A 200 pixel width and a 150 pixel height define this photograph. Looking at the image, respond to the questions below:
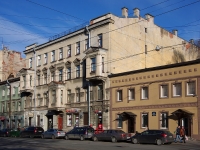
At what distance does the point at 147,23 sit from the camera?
45969 millimetres

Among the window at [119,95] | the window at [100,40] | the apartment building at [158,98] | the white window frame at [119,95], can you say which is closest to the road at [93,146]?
the apartment building at [158,98]

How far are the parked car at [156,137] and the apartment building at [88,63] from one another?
1089cm

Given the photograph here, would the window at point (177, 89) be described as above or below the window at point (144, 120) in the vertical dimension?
above

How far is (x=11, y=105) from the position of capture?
58.4m

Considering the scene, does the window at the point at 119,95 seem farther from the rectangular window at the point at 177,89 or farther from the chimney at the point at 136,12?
the chimney at the point at 136,12

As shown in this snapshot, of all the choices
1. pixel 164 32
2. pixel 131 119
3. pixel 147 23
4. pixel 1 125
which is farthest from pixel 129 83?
pixel 1 125

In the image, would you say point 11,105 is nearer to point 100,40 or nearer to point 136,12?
point 100,40

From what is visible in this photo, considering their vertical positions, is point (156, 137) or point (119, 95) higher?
point (119, 95)

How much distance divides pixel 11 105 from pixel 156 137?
125 ft

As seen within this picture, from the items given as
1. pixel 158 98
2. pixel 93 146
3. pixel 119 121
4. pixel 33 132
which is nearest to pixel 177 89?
pixel 158 98

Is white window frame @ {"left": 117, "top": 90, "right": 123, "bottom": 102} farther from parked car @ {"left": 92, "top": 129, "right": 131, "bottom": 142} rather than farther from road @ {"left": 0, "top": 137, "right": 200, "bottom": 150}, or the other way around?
road @ {"left": 0, "top": 137, "right": 200, "bottom": 150}

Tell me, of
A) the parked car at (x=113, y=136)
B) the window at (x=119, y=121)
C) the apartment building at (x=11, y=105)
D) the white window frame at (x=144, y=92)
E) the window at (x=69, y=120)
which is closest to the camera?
the parked car at (x=113, y=136)

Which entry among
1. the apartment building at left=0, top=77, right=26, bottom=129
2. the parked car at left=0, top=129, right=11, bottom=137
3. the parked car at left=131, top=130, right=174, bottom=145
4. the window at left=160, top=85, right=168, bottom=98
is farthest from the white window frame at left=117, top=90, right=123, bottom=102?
the apartment building at left=0, top=77, right=26, bottom=129

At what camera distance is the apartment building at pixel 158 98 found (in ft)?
100
